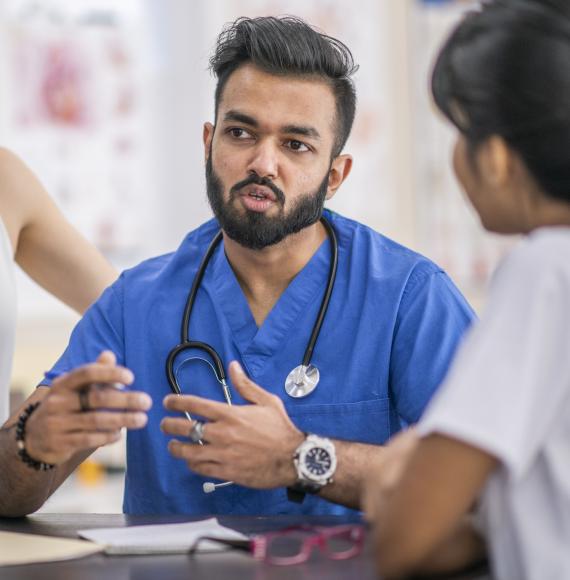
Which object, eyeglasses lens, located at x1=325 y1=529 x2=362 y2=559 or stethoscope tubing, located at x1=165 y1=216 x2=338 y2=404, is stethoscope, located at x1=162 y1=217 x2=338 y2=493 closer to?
stethoscope tubing, located at x1=165 y1=216 x2=338 y2=404

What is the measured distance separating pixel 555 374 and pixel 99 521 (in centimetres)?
78

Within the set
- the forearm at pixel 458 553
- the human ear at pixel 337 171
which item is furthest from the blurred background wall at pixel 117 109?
the forearm at pixel 458 553

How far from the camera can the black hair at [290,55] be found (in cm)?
174

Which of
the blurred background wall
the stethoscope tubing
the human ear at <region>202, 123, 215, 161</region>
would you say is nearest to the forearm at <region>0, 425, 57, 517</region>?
the stethoscope tubing

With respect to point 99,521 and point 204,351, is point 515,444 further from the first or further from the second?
point 204,351

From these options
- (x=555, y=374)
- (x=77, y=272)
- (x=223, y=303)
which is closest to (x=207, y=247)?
(x=223, y=303)

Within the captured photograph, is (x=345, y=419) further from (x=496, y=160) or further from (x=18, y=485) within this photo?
(x=496, y=160)

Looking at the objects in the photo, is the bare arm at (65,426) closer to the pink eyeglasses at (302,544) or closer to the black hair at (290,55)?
the pink eyeglasses at (302,544)

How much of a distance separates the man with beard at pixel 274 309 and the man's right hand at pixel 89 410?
11 centimetres

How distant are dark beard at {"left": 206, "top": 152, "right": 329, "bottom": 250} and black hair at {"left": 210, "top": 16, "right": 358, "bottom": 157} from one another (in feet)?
0.45

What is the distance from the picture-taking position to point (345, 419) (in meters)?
1.64

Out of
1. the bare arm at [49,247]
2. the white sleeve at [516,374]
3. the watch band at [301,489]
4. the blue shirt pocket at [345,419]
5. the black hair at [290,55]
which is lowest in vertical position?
the watch band at [301,489]

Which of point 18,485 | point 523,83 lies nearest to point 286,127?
point 18,485

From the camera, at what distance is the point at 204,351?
1693 millimetres
